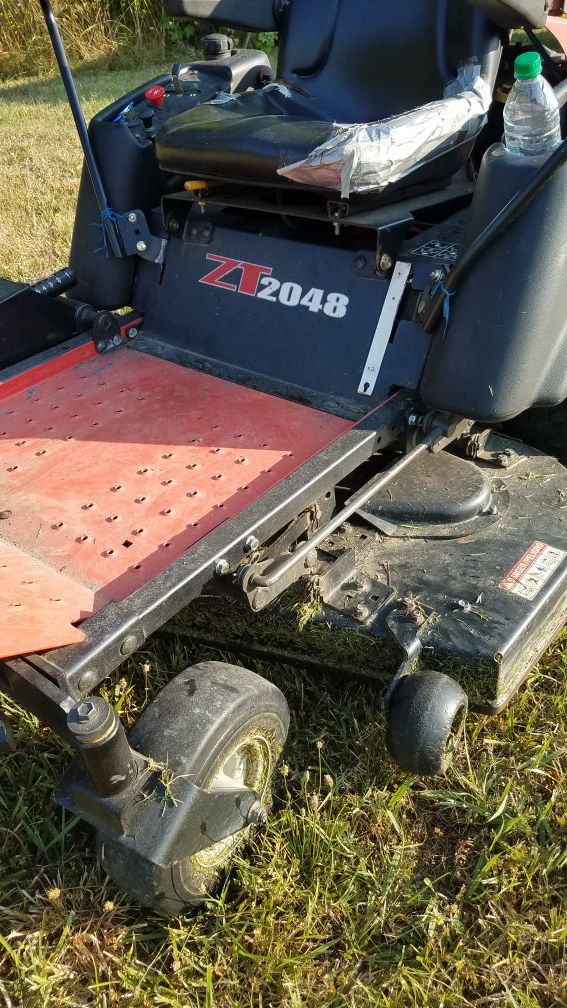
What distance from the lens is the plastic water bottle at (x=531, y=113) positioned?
5.63ft

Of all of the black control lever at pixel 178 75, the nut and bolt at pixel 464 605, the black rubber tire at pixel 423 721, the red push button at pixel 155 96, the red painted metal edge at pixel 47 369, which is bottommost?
the black rubber tire at pixel 423 721

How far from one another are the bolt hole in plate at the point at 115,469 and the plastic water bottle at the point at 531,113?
2.28 ft

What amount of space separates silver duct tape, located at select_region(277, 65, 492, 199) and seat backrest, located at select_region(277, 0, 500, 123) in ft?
1.02

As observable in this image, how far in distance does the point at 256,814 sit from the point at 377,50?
79.3 inches

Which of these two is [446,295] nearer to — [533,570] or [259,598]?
[533,570]

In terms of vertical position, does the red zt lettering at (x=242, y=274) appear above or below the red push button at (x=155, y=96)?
below

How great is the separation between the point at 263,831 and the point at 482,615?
603 mm

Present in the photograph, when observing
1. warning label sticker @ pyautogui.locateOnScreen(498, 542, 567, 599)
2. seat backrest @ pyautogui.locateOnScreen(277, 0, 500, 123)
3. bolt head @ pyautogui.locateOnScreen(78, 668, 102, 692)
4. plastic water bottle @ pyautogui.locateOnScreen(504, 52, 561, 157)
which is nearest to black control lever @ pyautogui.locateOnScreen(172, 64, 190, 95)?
seat backrest @ pyautogui.locateOnScreen(277, 0, 500, 123)

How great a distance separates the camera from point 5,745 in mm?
1357

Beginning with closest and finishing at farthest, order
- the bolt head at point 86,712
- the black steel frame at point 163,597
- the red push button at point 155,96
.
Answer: the bolt head at point 86,712 < the black steel frame at point 163,597 < the red push button at point 155,96

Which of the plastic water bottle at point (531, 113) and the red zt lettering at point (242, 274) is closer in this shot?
the plastic water bottle at point (531, 113)

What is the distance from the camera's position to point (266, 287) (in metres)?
2.26

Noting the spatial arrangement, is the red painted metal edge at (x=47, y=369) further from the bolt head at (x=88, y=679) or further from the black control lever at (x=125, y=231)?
the bolt head at (x=88, y=679)

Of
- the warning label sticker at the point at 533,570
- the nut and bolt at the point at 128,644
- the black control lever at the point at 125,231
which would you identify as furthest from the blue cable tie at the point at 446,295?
the nut and bolt at the point at 128,644
